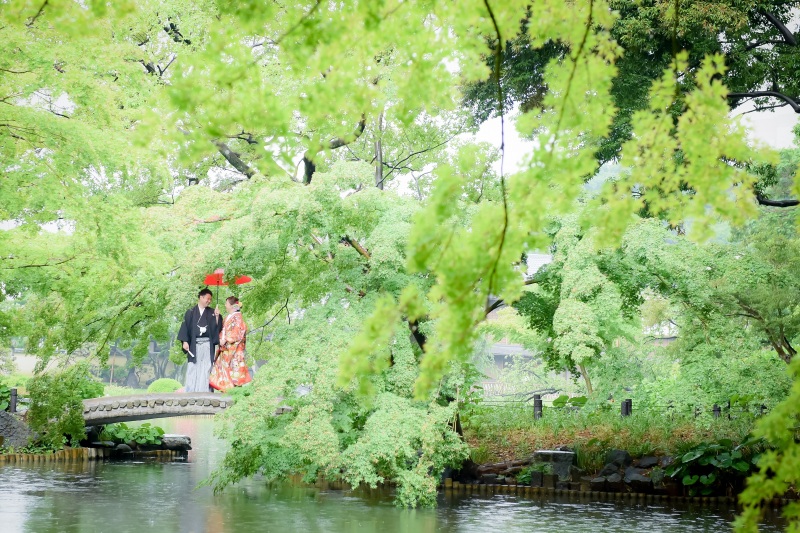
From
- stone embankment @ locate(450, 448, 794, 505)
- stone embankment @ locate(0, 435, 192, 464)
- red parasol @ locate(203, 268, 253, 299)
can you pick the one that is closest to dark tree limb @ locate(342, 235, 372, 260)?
red parasol @ locate(203, 268, 253, 299)

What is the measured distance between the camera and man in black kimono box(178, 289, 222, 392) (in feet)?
47.4

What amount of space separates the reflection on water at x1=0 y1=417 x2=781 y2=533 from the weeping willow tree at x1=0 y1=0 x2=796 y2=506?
1.70ft

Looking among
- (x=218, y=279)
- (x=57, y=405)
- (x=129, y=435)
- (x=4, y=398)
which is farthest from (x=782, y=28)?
(x=4, y=398)

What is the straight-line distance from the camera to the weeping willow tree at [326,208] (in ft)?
10.3

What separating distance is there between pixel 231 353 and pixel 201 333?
701 millimetres

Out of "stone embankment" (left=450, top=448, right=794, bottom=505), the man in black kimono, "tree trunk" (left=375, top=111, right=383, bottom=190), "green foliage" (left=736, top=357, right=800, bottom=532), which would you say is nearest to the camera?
"green foliage" (left=736, top=357, right=800, bottom=532)

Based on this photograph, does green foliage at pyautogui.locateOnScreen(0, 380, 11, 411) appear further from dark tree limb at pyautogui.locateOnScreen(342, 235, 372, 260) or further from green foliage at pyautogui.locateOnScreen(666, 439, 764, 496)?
green foliage at pyautogui.locateOnScreen(666, 439, 764, 496)

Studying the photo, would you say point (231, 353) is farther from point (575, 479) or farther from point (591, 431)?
point (591, 431)

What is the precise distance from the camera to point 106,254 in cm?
1091

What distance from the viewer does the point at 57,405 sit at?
48.1 ft

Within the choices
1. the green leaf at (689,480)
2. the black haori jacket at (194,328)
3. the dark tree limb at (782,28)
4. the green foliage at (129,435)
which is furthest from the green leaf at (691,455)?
the green foliage at (129,435)

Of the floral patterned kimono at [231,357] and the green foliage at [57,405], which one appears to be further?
the floral patterned kimono at [231,357]

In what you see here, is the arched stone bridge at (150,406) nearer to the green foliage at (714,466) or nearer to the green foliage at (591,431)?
the green foliage at (591,431)

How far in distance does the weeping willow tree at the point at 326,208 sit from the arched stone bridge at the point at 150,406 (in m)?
1.34
